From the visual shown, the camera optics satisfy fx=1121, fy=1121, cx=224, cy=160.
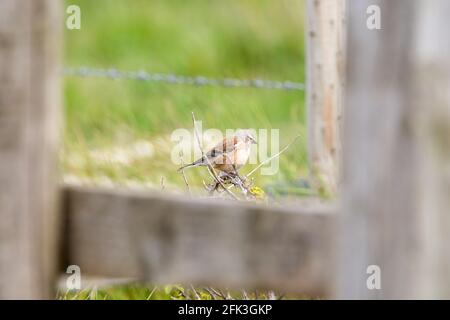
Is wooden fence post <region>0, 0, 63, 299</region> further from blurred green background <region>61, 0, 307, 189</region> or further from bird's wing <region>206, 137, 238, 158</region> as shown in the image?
blurred green background <region>61, 0, 307, 189</region>

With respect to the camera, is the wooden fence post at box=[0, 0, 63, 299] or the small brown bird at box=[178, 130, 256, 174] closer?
the wooden fence post at box=[0, 0, 63, 299]

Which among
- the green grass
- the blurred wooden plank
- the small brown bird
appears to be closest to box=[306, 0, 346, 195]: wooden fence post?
the small brown bird

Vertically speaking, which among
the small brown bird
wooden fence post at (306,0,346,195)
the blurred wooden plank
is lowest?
the blurred wooden plank

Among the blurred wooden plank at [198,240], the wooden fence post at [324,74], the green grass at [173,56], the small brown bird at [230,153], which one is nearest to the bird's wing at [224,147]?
the small brown bird at [230,153]

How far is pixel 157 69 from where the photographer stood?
30.8 ft

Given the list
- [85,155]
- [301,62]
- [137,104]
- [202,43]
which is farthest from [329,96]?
[202,43]

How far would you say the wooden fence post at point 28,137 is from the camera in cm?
175

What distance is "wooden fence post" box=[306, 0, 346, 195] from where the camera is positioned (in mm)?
4668

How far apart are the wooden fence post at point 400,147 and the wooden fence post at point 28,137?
1.62 ft

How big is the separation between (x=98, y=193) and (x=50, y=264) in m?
0.14

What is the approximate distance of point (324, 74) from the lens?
4.73m

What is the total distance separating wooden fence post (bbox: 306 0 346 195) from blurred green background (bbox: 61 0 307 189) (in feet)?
2.42

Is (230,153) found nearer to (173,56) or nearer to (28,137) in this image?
(28,137)

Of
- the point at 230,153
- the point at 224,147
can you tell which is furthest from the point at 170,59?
the point at 230,153
